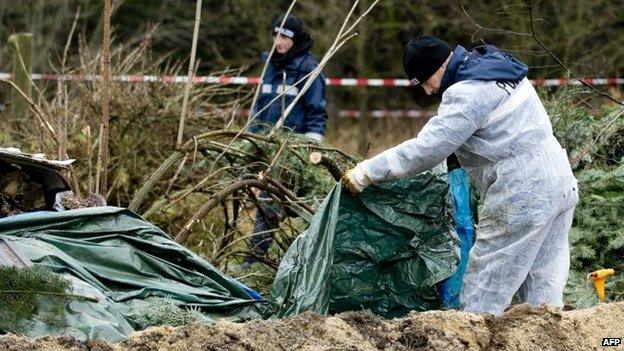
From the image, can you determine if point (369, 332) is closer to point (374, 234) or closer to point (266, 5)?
point (374, 234)

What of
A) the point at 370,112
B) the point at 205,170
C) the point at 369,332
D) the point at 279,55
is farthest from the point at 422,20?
the point at 369,332

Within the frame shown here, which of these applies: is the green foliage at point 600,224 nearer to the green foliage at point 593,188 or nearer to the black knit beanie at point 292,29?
the green foliage at point 593,188

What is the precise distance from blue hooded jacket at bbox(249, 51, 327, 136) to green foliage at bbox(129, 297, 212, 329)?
3.70 m

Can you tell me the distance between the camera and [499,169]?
5941mm

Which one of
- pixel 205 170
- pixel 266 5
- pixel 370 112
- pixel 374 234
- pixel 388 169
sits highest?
pixel 388 169

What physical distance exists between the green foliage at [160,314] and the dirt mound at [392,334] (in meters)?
0.60

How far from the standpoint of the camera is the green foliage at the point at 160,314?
18.0 feet

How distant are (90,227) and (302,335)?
1489 millimetres

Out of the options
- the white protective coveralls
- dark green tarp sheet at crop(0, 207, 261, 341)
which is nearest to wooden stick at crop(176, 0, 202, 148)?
dark green tarp sheet at crop(0, 207, 261, 341)

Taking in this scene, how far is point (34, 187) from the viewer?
6.38 m

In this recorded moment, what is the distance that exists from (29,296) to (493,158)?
87.9 inches

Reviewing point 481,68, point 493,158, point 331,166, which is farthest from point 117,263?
point 481,68

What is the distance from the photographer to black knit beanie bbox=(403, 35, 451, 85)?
597cm

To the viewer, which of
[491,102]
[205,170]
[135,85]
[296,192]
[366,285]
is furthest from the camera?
[135,85]
